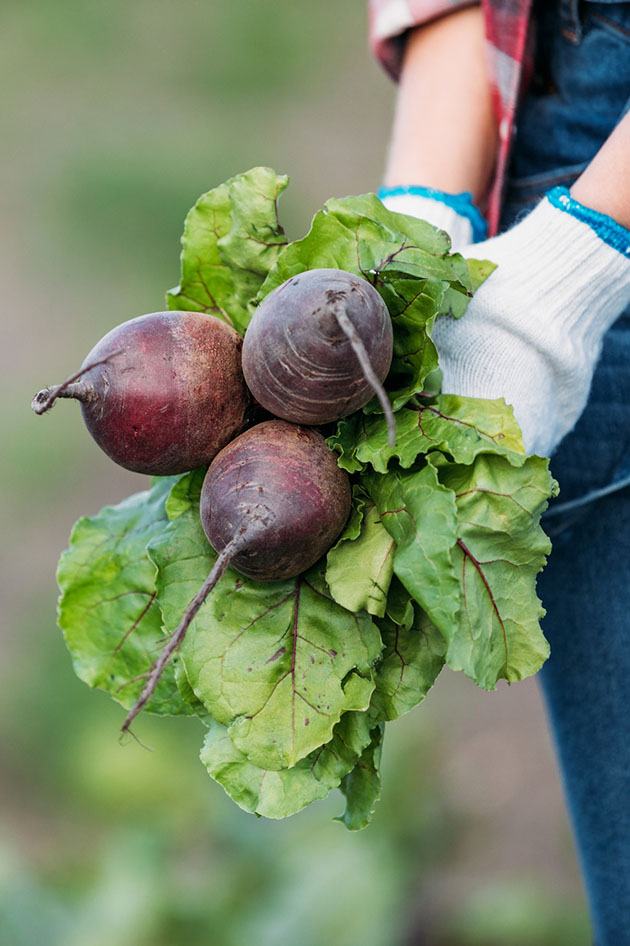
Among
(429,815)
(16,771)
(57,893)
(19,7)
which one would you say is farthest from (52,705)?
(19,7)

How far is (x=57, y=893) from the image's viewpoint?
280 centimetres

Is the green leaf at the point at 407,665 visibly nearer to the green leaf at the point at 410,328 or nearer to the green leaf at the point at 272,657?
the green leaf at the point at 272,657

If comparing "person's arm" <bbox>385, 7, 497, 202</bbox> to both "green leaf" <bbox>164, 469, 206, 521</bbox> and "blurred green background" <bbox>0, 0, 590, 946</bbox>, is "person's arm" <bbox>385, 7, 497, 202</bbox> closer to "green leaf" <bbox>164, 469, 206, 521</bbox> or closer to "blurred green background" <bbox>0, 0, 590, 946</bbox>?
"green leaf" <bbox>164, 469, 206, 521</bbox>

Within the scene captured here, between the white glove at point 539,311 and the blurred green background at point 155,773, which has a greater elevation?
the white glove at point 539,311

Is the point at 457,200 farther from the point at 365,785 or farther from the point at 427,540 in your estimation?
the point at 365,785

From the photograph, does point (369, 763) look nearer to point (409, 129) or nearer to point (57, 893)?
point (409, 129)

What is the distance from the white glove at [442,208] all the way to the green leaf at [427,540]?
484mm

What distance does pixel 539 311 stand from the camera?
1396 millimetres

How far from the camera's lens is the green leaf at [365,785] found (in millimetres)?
1359

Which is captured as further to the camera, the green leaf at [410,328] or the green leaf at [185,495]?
the green leaf at [185,495]

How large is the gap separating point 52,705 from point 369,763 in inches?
87.0

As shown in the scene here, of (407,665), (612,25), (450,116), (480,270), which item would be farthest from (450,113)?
(407,665)

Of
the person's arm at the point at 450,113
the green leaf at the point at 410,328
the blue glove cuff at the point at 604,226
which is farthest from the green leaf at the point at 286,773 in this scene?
the person's arm at the point at 450,113

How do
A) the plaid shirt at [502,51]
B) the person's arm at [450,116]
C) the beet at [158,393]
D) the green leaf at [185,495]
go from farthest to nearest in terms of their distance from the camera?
the person's arm at [450,116] → the plaid shirt at [502,51] → the green leaf at [185,495] → the beet at [158,393]
